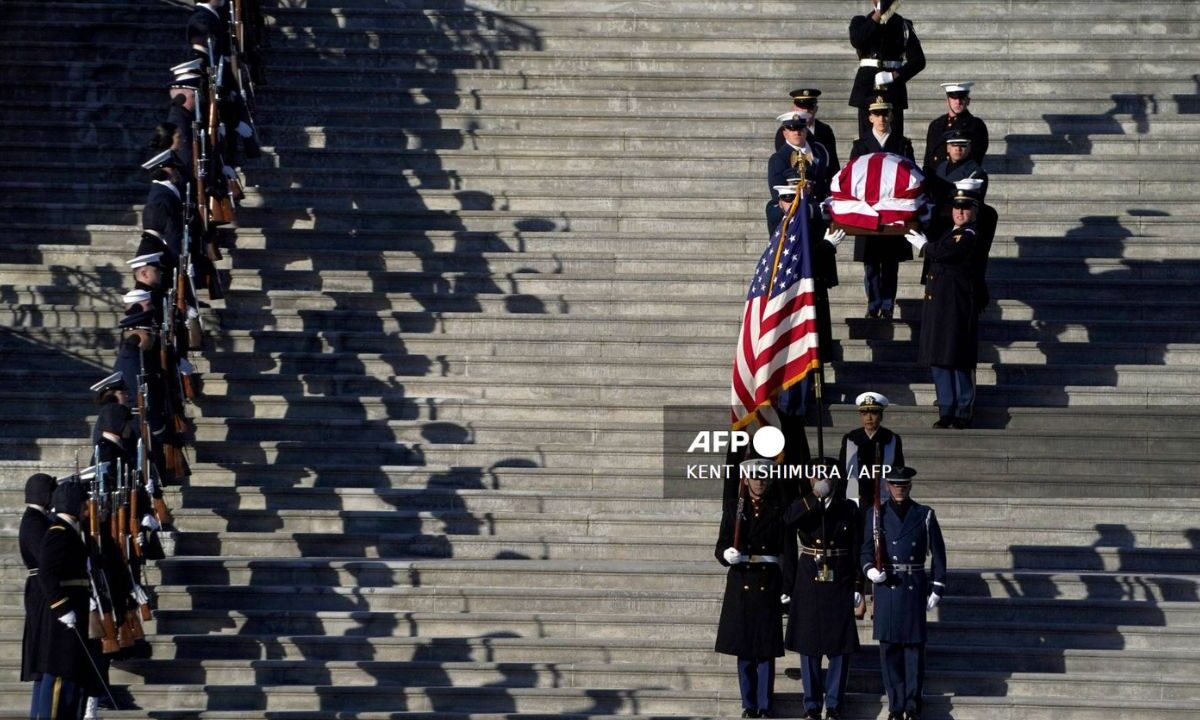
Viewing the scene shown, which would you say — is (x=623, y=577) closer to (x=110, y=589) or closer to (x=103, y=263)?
(x=110, y=589)

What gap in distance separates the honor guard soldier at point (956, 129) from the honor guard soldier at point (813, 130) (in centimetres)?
82

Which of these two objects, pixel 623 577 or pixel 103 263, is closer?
pixel 623 577

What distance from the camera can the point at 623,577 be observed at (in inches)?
723

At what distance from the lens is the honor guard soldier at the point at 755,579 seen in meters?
16.8

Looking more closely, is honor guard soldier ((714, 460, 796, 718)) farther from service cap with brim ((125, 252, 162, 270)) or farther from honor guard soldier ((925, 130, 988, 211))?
service cap with brim ((125, 252, 162, 270))

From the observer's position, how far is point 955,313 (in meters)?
19.2

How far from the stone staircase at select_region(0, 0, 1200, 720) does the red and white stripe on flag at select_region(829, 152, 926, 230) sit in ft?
3.68

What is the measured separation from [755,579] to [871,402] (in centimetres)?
177

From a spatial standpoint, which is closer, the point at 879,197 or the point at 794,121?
the point at 879,197

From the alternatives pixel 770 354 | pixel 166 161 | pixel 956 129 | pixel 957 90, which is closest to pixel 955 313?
pixel 770 354

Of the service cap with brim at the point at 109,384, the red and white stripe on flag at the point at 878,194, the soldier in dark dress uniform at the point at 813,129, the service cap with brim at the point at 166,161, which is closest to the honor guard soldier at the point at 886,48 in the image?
the soldier in dark dress uniform at the point at 813,129

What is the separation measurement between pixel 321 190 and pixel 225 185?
1.27 m

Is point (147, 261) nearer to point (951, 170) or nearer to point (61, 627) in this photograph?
point (61, 627)

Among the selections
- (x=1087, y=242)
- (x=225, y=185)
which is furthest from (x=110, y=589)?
(x=1087, y=242)
